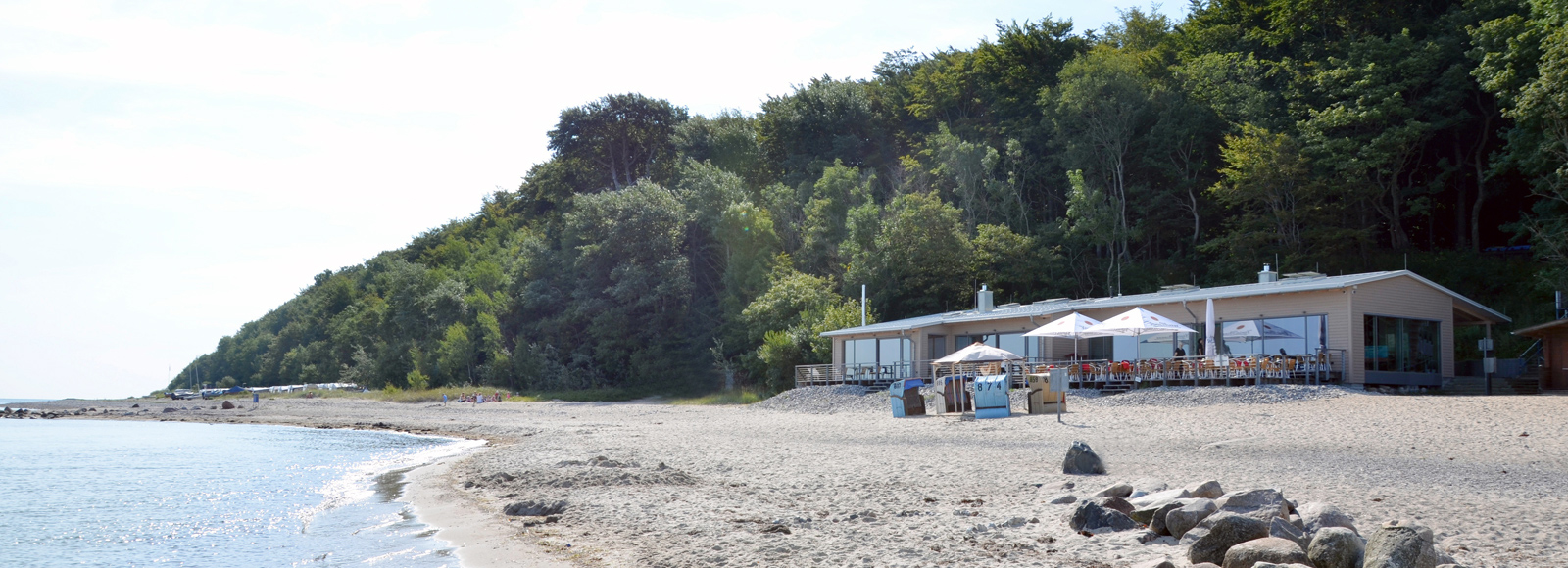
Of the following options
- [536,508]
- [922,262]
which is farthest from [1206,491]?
[922,262]

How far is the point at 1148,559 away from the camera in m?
6.96

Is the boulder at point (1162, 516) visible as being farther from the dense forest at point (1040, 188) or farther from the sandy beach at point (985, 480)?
the dense forest at point (1040, 188)

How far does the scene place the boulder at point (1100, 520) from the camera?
7.98 metres

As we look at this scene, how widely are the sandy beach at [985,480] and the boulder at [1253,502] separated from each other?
0.54 metres

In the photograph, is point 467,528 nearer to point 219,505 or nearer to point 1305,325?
point 219,505

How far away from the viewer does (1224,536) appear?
6660 mm

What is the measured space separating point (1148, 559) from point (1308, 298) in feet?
60.9

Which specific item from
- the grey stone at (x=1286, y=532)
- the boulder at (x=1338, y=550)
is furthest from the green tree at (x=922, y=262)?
the boulder at (x=1338, y=550)

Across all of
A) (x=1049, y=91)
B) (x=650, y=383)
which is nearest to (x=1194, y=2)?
(x=1049, y=91)

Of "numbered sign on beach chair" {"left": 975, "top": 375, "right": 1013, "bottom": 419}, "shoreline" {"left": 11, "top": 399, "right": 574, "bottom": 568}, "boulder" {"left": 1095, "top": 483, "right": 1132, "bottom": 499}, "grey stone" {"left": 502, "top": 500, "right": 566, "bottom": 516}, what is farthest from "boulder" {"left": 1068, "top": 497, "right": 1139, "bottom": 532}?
"numbered sign on beach chair" {"left": 975, "top": 375, "right": 1013, "bottom": 419}

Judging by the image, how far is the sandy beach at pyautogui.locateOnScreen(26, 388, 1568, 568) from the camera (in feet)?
25.6

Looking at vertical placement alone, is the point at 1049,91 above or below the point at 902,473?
above

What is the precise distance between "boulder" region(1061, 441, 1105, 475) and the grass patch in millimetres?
23730

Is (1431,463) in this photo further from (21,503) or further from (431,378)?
(431,378)
